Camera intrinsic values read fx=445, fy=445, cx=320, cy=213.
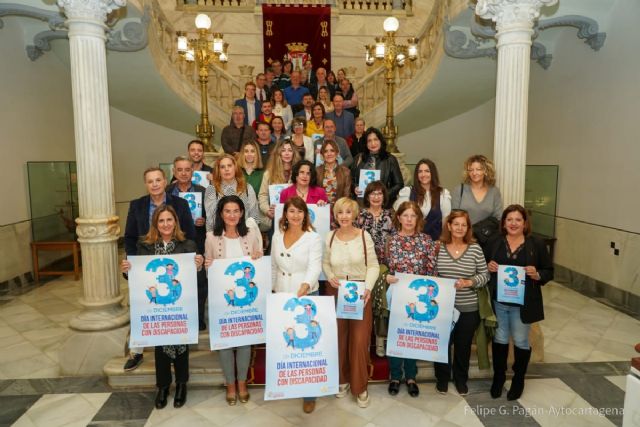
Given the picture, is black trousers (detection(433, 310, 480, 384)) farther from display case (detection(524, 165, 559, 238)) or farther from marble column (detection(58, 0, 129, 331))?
display case (detection(524, 165, 559, 238))

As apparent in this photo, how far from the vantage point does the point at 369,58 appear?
907cm

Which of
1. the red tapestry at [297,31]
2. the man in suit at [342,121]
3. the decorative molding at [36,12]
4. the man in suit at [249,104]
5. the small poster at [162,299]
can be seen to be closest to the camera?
the small poster at [162,299]

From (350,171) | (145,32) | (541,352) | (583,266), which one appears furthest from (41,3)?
(583,266)

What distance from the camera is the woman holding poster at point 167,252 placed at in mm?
4023

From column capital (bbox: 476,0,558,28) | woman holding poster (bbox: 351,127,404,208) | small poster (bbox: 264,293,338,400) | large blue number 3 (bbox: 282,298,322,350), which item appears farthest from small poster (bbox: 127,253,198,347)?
column capital (bbox: 476,0,558,28)

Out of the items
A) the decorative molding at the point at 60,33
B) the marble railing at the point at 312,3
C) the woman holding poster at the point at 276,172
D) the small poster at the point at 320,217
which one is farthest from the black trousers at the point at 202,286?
the marble railing at the point at 312,3

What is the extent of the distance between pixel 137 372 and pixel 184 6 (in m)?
11.7

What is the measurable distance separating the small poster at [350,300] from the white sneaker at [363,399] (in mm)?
823

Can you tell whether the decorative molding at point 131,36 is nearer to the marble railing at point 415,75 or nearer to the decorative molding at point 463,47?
the marble railing at point 415,75

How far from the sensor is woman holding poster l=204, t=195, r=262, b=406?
4086mm

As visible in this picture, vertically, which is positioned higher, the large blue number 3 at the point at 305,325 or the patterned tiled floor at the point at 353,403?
the large blue number 3 at the point at 305,325

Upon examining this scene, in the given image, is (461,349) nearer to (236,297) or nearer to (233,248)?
(236,297)

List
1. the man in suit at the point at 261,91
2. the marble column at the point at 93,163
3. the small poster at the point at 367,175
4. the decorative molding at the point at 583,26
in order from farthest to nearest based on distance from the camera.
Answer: the man in suit at the point at 261,91
the decorative molding at the point at 583,26
the small poster at the point at 367,175
the marble column at the point at 93,163

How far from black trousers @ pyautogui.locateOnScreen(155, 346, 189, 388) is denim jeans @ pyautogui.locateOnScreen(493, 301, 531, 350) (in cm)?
305
